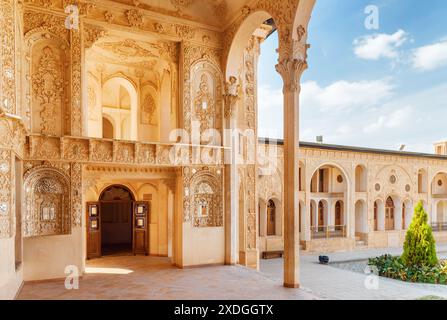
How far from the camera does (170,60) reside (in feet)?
36.3

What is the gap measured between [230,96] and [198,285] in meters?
6.27

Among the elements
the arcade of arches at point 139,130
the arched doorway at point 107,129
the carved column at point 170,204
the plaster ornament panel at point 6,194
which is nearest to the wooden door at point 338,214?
the arcade of arches at point 139,130

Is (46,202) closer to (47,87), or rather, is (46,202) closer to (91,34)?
(47,87)

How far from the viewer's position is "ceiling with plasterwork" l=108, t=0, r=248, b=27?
34.3 ft

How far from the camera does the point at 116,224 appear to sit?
16.5 meters

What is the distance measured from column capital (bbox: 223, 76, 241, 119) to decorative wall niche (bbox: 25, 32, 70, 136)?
5.03m

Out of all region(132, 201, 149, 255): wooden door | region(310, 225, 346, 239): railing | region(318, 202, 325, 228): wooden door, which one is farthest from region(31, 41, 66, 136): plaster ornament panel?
region(318, 202, 325, 228): wooden door

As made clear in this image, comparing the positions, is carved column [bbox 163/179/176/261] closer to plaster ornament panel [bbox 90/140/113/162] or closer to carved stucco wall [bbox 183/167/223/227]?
carved stucco wall [bbox 183/167/223/227]

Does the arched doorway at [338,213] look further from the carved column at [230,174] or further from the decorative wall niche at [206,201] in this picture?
the decorative wall niche at [206,201]

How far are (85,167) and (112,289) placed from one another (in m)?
3.61

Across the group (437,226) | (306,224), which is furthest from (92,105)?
(437,226)

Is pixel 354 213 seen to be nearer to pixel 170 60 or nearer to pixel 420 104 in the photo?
pixel 420 104
